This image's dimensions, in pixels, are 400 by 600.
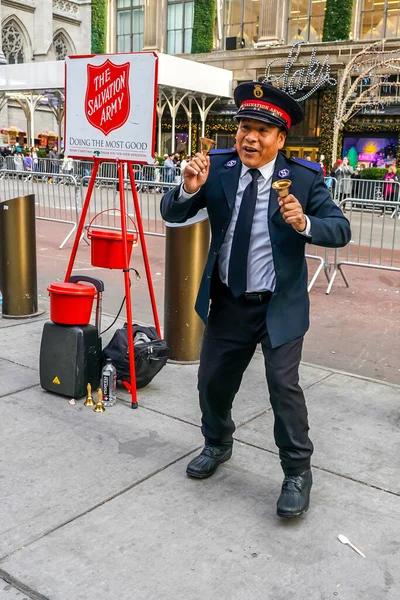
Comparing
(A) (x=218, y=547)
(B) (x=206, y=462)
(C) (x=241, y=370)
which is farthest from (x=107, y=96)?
(A) (x=218, y=547)

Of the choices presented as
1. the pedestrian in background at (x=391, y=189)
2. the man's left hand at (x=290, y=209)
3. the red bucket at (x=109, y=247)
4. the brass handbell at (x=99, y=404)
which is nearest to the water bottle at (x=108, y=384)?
the brass handbell at (x=99, y=404)

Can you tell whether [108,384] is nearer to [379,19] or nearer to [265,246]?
[265,246]

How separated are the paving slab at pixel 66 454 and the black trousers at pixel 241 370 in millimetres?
520

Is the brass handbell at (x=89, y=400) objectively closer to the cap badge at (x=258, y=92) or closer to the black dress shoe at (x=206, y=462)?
the black dress shoe at (x=206, y=462)

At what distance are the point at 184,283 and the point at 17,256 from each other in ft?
6.48

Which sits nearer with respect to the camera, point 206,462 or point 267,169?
point 267,169

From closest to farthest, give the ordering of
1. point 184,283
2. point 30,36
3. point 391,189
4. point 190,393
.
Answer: point 190,393 < point 184,283 < point 391,189 < point 30,36

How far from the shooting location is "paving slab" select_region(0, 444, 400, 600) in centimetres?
259

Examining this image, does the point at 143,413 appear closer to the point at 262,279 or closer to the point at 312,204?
the point at 262,279

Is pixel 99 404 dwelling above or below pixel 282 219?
below

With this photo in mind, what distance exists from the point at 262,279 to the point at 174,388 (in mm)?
1910

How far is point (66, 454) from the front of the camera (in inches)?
146

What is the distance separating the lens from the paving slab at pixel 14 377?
470cm

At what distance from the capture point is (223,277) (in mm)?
3213
